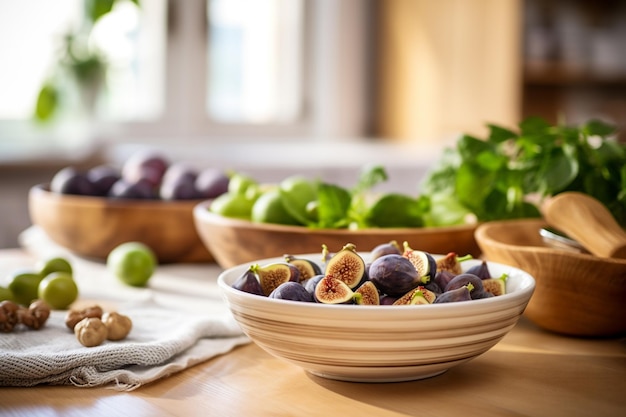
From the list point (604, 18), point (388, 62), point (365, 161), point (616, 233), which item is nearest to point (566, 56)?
point (604, 18)

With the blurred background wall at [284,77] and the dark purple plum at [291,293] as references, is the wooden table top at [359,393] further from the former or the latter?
the blurred background wall at [284,77]

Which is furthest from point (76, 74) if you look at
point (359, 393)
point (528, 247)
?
point (359, 393)

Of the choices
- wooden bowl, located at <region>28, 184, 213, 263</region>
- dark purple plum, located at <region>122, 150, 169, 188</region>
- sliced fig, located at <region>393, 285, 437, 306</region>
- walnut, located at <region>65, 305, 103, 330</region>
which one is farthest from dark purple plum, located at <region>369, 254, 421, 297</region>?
dark purple plum, located at <region>122, 150, 169, 188</region>

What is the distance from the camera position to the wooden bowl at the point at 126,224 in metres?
1.36

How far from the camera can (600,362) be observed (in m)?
0.83

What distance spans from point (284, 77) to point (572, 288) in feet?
10.4

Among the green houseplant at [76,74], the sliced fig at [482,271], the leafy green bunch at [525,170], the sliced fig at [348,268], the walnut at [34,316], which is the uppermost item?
the green houseplant at [76,74]

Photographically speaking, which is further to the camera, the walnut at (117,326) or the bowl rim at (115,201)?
the bowl rim at (115,201)

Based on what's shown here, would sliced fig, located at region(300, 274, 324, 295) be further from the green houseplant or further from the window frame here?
the window frame

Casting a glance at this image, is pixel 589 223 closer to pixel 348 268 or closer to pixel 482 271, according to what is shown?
pixel 482 271

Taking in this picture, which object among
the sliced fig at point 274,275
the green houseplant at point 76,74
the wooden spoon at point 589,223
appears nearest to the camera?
the sliced fig at point 274,275

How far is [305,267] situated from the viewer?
2.68ft

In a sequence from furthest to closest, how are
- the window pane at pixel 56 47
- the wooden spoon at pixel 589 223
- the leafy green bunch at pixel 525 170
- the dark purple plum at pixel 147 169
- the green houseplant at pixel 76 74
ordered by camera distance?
the window pane at pixel 56 47 < the green houseplant at pixel 76 74 < the dark purple plum at pixel 147 169 < the leafy green bunch at pixel 525 170 < the wooden spoon at pixel 589 223

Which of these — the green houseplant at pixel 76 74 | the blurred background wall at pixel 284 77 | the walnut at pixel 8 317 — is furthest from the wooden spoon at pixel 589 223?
the green houseplant at pixel 76 74
